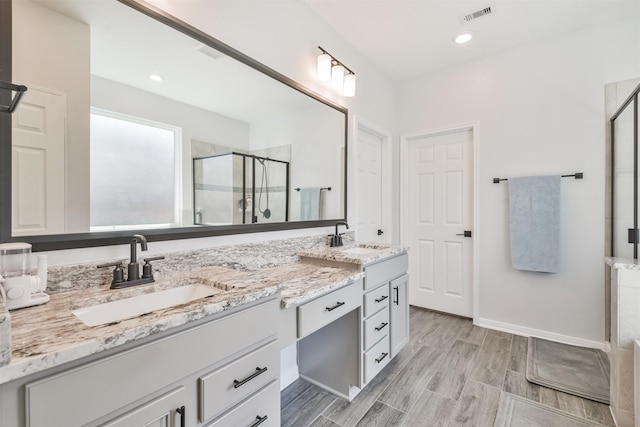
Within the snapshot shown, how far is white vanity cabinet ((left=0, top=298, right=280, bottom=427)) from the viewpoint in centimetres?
62

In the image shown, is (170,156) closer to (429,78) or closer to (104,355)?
(104,355)

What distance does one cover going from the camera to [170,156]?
1.37 m

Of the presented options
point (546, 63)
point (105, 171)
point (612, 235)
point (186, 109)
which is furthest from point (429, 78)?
point (105, 171)

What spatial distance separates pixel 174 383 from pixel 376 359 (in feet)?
4.77

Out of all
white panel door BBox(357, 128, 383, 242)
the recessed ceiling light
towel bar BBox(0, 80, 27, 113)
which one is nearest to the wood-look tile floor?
white panel door BBox(357, 128, 383, 242)

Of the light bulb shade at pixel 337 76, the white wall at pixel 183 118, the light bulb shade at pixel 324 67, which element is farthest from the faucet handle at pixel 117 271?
the light bulb shade at pixel 337 76

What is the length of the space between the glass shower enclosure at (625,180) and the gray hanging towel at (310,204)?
226cm

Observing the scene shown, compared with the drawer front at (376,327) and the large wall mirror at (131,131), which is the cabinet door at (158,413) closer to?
the large wall mirror at (131,131)

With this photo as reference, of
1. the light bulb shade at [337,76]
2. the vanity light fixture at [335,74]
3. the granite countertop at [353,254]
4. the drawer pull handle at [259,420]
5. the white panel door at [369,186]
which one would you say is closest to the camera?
the drawer pull handle at [259,420]

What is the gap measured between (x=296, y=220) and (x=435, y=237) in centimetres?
199

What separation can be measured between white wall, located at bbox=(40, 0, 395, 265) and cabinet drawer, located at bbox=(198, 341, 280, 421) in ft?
2.18

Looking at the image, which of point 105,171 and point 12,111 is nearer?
point 12,111

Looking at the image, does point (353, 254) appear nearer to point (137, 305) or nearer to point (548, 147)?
point (137, 305)

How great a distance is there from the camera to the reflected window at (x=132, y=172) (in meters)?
1.14
